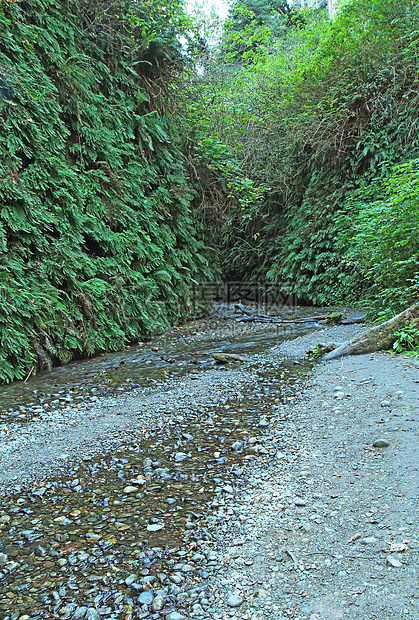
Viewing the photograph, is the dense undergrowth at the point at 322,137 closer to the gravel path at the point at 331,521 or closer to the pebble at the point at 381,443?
the gravel path at the point at 331,521

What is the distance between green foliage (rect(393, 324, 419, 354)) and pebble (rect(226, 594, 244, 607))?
4.18m

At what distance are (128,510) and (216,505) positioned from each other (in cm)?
57

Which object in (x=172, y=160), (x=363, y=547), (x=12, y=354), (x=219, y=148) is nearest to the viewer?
(x=363, y=547)

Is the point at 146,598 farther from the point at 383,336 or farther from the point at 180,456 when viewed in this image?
the point at 383,336

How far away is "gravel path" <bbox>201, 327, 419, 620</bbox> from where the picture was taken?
5.51 feet

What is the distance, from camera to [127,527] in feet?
7.91

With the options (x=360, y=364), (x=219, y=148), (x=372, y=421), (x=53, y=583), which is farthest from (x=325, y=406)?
(x=219, y=148)

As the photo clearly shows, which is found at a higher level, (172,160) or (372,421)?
(172,160)

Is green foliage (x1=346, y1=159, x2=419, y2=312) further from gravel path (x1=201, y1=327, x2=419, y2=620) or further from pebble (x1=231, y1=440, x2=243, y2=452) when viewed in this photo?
pebble (x1=231, y1=440, x2=243, y2=452)

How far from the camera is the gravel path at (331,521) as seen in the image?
5.51 feet

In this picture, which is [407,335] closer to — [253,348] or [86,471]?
[253,348]

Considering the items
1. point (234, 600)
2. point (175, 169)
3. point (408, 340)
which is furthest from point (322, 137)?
point (234, 600)

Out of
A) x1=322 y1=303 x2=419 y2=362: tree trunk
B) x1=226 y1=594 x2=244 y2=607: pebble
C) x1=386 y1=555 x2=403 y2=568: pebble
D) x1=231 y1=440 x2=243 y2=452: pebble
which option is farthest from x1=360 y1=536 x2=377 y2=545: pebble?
x1=322 y1=303 x2=419 y2=362: tree trunk

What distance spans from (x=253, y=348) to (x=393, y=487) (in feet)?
17.1
